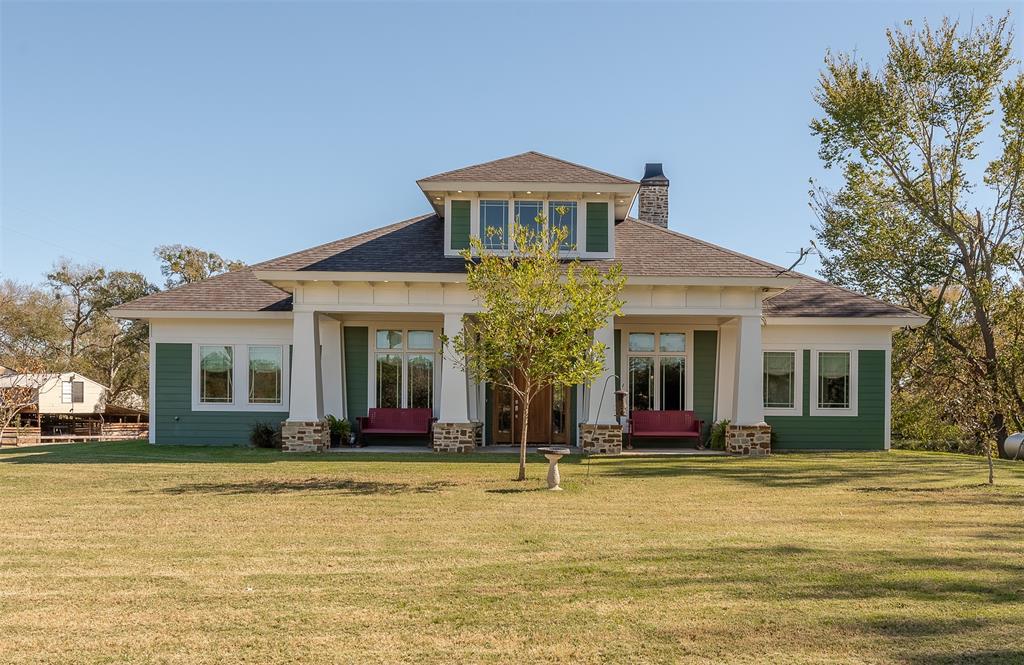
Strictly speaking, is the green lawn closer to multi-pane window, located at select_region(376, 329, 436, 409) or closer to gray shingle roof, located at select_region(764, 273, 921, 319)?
multi-pane window, located at select_region(376, 329, 436, 409)

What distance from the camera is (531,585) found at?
6133mm

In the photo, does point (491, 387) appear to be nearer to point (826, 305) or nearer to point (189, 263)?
point (826, 305)

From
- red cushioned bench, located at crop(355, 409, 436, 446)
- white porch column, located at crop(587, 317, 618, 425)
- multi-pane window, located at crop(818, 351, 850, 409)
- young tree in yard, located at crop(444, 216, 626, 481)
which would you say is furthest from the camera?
multi-pane window, located at crop(818, 351, 850, 409)

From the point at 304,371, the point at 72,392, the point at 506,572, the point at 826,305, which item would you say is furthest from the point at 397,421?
the point at 72,392

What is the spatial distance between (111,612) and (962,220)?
22.1m

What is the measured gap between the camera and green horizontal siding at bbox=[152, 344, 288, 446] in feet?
62.8

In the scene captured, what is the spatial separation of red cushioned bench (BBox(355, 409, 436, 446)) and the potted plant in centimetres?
43

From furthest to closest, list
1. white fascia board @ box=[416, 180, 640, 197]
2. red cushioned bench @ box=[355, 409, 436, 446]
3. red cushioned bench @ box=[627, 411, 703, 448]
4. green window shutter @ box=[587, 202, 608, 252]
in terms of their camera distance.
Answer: red cushioned bench @ box=[627, 411, 703, 448], red cushioned bench @ box=[355, 409, 436, 446], green window shutter @ box=[587, 202, 608, 252], white fascia board @ box=[416, 180, 640, 197]

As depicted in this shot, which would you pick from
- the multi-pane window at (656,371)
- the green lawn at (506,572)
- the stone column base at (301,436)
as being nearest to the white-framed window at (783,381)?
the multi-pane window at (656,371)

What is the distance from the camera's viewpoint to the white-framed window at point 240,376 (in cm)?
1919

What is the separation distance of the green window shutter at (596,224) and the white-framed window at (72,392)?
3264 cm

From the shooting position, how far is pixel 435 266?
58.2ft

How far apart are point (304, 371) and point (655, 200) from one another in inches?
466

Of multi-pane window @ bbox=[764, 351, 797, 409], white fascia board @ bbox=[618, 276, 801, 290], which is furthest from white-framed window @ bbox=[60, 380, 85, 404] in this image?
multi-pane window @ bbox=[764, 351, 797, 409]
